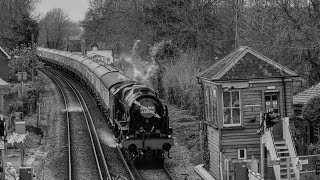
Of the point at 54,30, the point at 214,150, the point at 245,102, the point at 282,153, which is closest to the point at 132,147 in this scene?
the point at 214,150

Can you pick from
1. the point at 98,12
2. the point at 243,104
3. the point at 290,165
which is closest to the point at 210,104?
the point at 243,104

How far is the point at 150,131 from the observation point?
2277 cm

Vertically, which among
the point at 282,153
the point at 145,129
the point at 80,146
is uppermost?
the point at 145,129

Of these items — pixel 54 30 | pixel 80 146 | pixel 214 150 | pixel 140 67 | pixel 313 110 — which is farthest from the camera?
pixel 54 30

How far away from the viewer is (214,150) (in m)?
20.8

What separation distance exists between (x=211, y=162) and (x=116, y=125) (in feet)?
18.7

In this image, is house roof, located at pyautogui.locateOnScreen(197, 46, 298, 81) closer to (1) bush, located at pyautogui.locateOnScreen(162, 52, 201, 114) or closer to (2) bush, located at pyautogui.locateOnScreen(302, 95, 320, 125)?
(2) bush, located at pyautogui.locateOnScreen(302, 95, 320, 125)

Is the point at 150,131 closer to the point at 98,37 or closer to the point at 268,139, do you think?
the point at 268,139

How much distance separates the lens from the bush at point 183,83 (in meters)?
36.9

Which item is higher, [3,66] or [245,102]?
[3,66]

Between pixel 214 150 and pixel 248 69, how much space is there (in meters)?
3.24

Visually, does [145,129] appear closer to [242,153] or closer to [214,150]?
[214,150]

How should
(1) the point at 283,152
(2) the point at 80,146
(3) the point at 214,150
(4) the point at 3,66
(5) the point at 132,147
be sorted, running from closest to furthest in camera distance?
(1) the point at 283,152 < (3) the point at 214,150 < (5) the point at 132,147 < (2) the point at 80,146 < (4) the point at 3,66

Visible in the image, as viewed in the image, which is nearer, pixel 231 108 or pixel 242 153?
pixel 231 108
